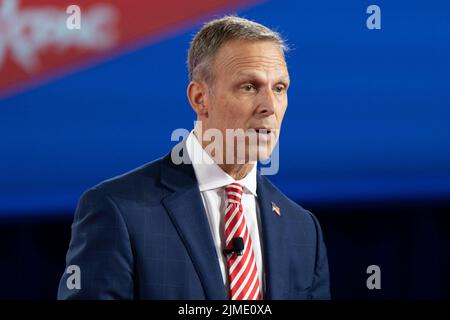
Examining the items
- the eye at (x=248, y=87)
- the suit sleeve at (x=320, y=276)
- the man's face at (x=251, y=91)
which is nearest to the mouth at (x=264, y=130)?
the man's face at (x=251, y=91)

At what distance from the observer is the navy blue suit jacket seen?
75.8 inches

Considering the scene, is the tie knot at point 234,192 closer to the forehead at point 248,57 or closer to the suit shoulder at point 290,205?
the suit shoulder at point 290,205

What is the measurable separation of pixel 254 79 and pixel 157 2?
0.85m

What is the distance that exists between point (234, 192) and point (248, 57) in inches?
14.8

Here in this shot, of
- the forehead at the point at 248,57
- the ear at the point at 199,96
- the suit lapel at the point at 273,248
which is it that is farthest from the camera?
the ear at the point at 199,96

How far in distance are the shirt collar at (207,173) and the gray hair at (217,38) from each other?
0.20 metres

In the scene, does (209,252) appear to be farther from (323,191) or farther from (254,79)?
(323,191)

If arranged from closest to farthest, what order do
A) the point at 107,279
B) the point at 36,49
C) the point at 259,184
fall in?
the point at 107,279 < the point at 259,184 < the point at 36,49

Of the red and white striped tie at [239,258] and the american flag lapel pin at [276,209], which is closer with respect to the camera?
the red and white striped tie at [239,258]

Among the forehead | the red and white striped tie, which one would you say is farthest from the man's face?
the red and white striped tie

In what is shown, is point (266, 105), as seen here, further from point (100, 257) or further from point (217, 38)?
point (100, 257)

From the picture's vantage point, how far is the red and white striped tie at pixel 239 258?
6.47 ft
